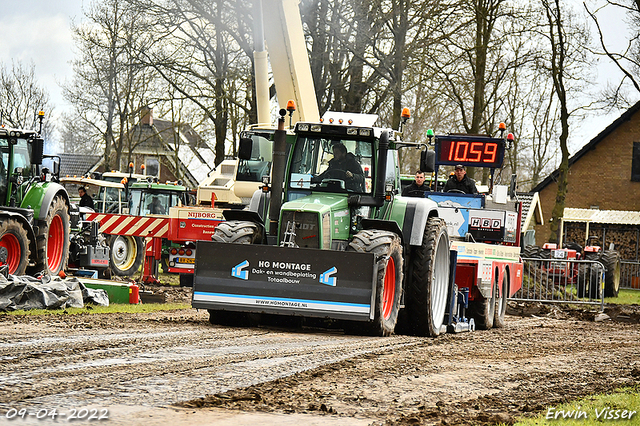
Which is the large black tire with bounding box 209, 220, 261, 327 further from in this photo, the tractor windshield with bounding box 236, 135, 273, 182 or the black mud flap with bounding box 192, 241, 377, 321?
the tractor windshield with bounding box 236, 135, 273, 182

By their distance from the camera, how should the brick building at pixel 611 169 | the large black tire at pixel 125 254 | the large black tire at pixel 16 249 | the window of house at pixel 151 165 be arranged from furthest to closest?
the window of house at pixel 151 165 < the brick building at pixel 611 169 < the large black tire at pixel 125 254 < the large black tire at pixel 16 249

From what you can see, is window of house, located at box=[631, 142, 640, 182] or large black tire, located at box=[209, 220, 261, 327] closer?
large black tire, located at box=[209, 220, 261, 327]

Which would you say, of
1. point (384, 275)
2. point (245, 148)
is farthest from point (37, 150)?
point (384, 275)

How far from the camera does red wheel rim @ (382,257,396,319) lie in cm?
1057

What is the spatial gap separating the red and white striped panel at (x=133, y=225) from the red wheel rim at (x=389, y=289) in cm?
954

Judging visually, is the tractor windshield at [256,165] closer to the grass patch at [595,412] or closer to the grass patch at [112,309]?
the grass patch at [112,309]

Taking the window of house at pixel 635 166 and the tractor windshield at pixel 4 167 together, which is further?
the window of house at pixel 635 166

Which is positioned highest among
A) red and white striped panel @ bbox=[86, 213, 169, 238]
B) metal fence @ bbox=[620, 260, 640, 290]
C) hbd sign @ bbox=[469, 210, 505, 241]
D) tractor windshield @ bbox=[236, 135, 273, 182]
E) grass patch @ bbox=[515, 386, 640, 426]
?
tractor windshield @ bbox=[236, 135, 273, 182]

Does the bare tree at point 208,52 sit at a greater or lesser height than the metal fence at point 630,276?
greater

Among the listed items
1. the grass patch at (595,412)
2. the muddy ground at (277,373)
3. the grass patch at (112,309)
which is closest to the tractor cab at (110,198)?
the grass patch at (112,309)

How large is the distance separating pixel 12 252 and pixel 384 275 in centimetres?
647

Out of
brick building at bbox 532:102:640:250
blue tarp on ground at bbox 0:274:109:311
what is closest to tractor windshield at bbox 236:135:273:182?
blue tarp on ground at bbox 0:274:109:311

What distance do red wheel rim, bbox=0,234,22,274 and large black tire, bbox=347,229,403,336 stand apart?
594 cm

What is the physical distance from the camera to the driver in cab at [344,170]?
1118cm
